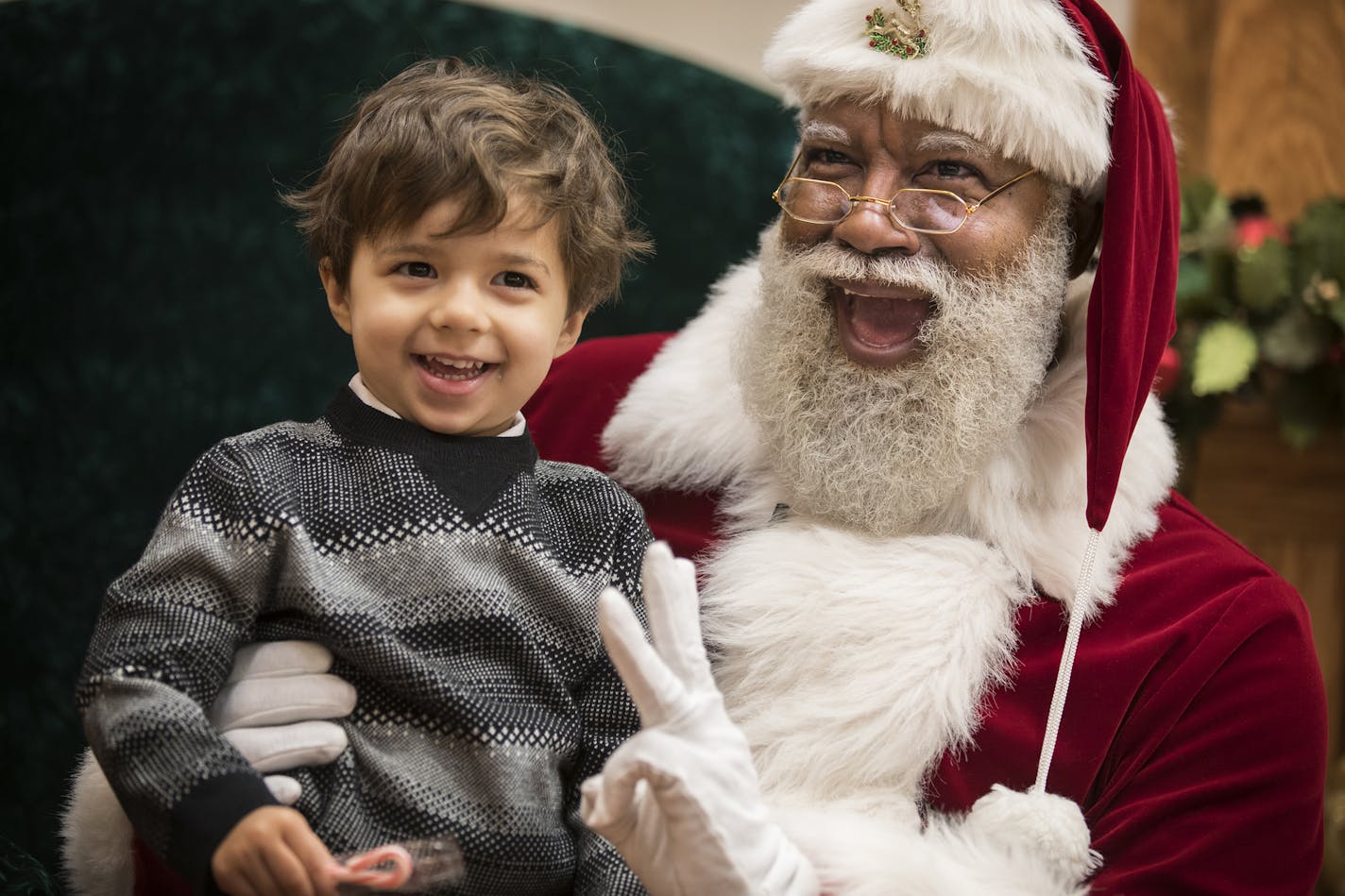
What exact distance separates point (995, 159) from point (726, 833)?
960 mm

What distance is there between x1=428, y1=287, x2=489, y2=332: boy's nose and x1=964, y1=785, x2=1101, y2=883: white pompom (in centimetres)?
78

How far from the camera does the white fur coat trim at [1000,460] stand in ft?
5.49

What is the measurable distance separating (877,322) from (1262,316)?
1.48m

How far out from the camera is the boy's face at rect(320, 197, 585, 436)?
1.32 metres

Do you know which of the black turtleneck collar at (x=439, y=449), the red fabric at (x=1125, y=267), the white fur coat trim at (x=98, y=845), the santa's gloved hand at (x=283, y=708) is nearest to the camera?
the santa's gloved hand at (x=283, y=708)

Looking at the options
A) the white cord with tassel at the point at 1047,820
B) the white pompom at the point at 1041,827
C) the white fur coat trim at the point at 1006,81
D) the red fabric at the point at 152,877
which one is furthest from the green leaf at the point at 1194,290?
the red fabric at the point at 152,877

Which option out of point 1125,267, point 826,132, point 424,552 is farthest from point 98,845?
point 1125,267

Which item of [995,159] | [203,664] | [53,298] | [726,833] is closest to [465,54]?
[53,298]

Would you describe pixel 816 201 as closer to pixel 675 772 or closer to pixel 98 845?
pixel 675 772

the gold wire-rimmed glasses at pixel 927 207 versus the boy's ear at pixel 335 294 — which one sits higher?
the gold wire-rimmed glasses at pixel 927 207

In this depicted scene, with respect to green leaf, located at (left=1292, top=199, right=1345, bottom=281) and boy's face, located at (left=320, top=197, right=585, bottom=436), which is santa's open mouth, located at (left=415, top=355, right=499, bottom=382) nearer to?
boy's face, located at (left=320, top=197, right=585, bottom=436)

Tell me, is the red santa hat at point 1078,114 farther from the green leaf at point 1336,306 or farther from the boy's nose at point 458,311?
the green leaf at point 1336,306

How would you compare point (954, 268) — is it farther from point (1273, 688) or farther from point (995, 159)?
point (1273, 688)

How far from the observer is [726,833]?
1213 millimetres
